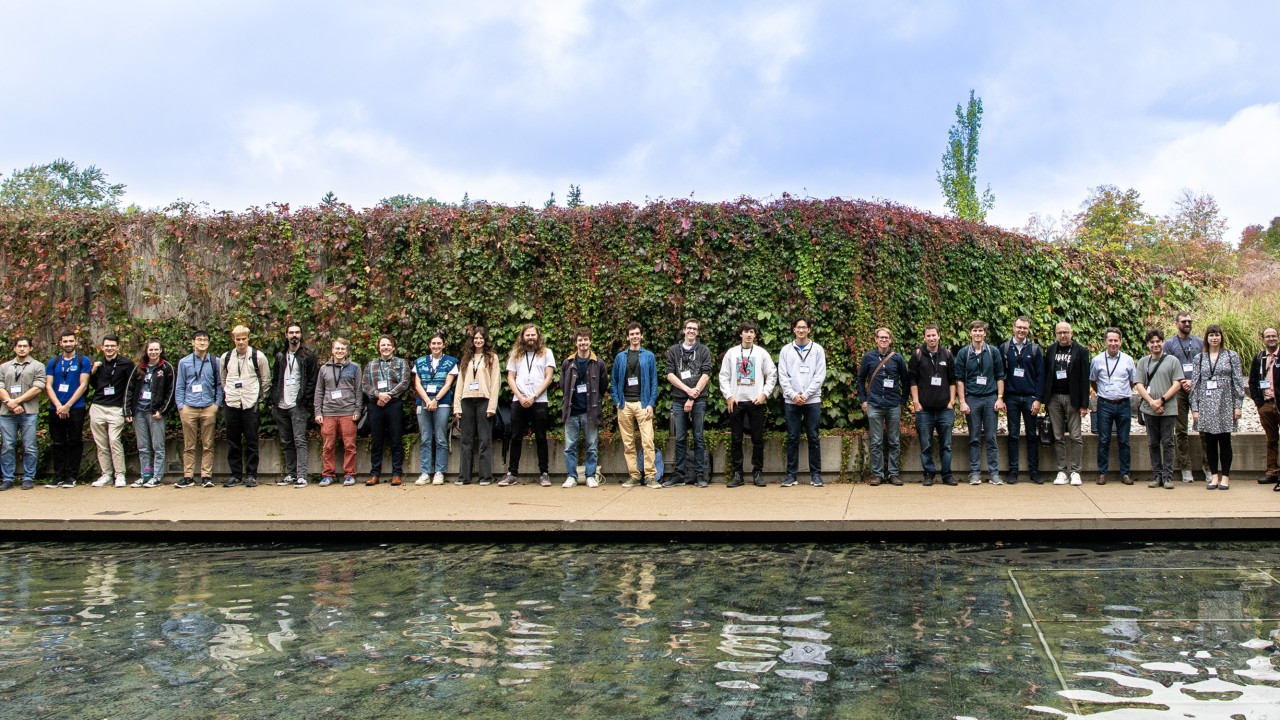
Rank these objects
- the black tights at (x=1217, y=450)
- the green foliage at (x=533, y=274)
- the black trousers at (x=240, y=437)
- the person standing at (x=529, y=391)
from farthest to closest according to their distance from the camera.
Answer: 1. the black trousers at (x=240, y=437)
2. the green foliage at (x=533, y=274)
3. the person standing at (x=529, y=391)
4. the black tights at (x=1217, y=450)

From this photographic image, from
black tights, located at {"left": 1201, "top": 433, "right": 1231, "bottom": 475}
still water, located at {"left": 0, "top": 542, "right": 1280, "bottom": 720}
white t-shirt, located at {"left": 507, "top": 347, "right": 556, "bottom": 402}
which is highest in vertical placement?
white t-shirt, located at {"left": 507, "top": 347, "right": 556, "bottom": 402}

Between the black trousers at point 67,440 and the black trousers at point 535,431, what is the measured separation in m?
5.37

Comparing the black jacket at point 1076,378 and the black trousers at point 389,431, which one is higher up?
the black jacket at point 1076,378

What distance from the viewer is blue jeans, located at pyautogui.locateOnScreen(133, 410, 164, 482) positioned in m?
12.6

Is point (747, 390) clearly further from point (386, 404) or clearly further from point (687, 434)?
point (386, 404)

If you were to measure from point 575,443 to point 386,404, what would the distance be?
2309mm

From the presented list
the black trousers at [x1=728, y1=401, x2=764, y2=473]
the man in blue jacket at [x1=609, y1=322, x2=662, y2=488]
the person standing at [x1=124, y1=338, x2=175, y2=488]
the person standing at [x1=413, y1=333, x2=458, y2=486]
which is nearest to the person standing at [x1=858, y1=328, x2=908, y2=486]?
the black trousers at [x1=728, y1=401, x2=764, y2=473]

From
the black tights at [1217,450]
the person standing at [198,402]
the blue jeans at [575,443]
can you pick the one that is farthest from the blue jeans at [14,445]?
the black tights at [1217,450]

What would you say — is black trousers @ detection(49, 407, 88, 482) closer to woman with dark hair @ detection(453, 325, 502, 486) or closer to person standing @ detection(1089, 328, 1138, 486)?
woman with dark hair @ detection(453, 325, 502, 486)

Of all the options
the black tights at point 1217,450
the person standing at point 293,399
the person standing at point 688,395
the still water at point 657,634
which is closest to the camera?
the still water at point 657,634

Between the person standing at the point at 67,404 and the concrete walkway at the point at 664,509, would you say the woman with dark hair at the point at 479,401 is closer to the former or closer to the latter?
the concrete walkway at the point at 664,509

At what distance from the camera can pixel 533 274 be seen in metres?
12.8

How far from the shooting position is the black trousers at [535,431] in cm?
1209

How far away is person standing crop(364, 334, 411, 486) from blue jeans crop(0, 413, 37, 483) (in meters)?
4.08
